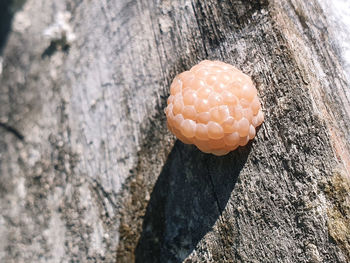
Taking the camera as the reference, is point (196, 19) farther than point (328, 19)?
Yes

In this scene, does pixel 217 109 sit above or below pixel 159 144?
above

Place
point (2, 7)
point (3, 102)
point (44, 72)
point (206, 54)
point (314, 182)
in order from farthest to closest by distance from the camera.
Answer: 1. point (2, 7)
2. point (3, 102)
3. point (44, 72)
4. point (206, 54)
5. point (314, 182)

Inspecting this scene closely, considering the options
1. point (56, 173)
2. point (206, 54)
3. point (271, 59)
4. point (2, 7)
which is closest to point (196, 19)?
point (206, 54)

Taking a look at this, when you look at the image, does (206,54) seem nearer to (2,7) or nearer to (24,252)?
(24,252)
